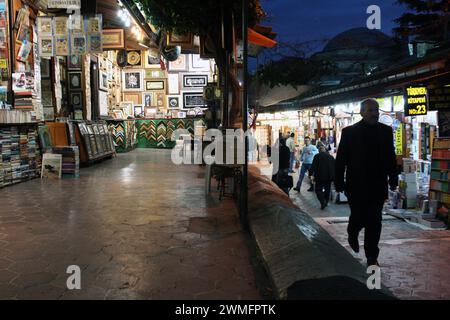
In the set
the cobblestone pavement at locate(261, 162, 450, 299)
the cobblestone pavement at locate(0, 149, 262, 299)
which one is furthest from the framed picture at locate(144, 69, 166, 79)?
the cobblestone pavement at locate(0, 149, 262, 299)

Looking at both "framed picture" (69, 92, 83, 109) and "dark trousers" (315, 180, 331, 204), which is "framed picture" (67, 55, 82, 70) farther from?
"dark trousers" (315, 180, 331, 204)

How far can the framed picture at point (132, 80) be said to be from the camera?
2734cm

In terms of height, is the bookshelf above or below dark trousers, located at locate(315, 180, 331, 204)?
above

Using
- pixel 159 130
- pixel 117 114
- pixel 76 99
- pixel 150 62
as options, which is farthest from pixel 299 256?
pixel 150 62

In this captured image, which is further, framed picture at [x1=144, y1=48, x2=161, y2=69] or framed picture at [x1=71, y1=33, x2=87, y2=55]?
framed picture at [x1=144, y1=48, x2=161, y2=69]

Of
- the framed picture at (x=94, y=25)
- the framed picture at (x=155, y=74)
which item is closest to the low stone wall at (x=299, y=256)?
the framed picture at (x=94, y=25)

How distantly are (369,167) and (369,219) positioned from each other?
59 cm

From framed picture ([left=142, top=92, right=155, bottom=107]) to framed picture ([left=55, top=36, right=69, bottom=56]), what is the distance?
15542 millimetres

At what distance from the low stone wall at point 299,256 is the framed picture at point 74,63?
14.0m

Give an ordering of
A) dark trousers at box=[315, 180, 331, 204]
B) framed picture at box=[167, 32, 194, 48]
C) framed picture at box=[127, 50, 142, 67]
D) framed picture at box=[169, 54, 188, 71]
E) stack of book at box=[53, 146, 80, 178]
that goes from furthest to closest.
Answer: framed picture at box=[169, 54, 188, 71] → framed picture at box=[127, 50, 142, 67] → dark trousers at box=[315, 180, 331, 204] → framed picture at box=[167, 32, 194, 48] → stack of book at box=[53, 146, 80, 178]

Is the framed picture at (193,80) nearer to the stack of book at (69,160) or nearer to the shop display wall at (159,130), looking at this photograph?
the shop display wall at (159,130)

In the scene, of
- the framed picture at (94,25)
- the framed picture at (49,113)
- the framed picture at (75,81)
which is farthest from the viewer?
the framed picture at (75,81)

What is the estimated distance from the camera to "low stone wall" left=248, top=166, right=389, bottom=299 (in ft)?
11.4

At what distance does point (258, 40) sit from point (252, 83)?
5943mm
